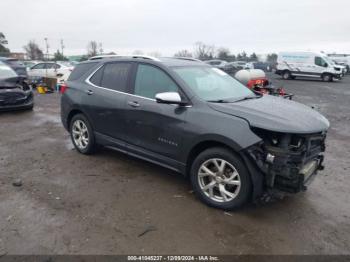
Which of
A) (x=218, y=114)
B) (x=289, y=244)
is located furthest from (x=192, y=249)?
(x=218, y=114)

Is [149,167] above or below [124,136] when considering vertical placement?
below

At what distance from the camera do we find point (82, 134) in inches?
210

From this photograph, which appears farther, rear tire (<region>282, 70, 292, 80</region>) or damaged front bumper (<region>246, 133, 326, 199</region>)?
rear tire (<region>282, 70, 292, 80</region>)

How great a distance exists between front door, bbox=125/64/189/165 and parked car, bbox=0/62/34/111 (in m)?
6.31

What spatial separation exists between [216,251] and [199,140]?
127cm

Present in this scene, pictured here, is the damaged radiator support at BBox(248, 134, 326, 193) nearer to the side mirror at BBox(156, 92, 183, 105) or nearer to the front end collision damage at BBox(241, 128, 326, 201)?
the front end collision damage at BBox(241, 128, 326, 201)

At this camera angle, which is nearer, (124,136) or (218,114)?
(218,114)

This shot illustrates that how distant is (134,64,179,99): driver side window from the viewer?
4.00 m

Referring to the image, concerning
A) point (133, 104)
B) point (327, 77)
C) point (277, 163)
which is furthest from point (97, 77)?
point (327, 77)

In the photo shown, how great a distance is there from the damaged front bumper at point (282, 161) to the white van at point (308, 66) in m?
24.4

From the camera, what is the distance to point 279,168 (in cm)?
314

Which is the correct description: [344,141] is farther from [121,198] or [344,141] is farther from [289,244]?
[121,198]

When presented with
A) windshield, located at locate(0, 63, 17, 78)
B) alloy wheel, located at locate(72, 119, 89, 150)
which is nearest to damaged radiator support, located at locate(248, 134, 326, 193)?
alloy wheel, located at locate(72, 119, 89, 150)

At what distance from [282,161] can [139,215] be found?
1.72m
